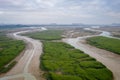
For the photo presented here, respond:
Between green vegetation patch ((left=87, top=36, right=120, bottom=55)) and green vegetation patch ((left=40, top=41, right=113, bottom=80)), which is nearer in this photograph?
green vegetation patch ((left=40, top=41, right=113, bottom=80))

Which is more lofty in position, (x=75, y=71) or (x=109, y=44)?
(x=109, y=44)

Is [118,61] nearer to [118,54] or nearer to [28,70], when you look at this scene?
[118,54]

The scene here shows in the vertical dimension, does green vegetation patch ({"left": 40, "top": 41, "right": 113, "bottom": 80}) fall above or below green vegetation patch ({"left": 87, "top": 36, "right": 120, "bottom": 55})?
below

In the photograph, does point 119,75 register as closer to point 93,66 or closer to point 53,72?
point 93,66

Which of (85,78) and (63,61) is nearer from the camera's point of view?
(85,78)

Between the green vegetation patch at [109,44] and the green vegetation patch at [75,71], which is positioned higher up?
the green vegetation patch at [109,44]

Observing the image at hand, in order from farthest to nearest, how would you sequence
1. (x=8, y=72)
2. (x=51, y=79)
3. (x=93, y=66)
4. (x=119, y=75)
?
(x=93, y=66) < (x=8, y=72) < (x=119, y=75) < (x=51, y=79)

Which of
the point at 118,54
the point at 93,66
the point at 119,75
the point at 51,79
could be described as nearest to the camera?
the point at 51,79

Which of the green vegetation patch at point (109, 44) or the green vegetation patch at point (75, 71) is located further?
the green vegetation patch at point (109, 44)

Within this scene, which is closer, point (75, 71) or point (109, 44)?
point (75, 71)

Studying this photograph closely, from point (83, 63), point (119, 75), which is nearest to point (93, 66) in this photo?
point (83, 63)
